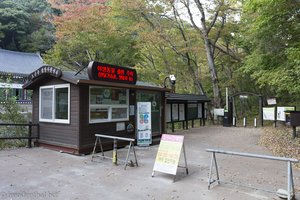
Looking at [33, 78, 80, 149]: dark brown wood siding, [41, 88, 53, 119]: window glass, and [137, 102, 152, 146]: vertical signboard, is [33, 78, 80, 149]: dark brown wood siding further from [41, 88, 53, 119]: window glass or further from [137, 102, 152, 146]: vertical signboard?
[137, 102, 152, 146]: vertical signboard

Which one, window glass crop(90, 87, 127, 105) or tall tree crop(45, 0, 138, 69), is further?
tall tree crop(45, 0, 138, 69)

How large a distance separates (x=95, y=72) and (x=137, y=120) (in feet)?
8.06

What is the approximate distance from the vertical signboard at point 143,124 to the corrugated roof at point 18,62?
19.4 metres

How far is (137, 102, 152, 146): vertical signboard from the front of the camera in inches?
355

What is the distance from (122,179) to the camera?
5168 mm

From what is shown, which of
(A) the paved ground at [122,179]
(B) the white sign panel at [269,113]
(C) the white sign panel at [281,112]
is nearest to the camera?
(A) the paved ground at [122,179]

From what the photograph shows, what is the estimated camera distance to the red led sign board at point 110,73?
297 inches

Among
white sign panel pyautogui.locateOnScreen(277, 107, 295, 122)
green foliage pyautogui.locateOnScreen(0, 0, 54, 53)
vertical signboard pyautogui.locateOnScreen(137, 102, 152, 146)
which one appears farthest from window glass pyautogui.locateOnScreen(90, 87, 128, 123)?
green foliage pyautogui.locateOnScreen(0, 0, 54, 53)

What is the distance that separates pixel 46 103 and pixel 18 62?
22.3m

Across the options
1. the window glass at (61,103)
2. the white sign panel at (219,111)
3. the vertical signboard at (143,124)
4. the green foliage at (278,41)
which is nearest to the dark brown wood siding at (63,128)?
the window glass at (61,103)

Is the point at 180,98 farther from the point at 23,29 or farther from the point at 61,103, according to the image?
the point at 23,29

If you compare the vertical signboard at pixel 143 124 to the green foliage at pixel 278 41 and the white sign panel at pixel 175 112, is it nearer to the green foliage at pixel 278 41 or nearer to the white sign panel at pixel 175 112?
the white sign panel at pixel 175 112

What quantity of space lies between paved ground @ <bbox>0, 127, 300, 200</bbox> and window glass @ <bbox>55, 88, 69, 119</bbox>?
1.22 m

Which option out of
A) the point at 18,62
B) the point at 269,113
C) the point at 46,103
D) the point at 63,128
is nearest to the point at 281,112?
the point at 269,113
